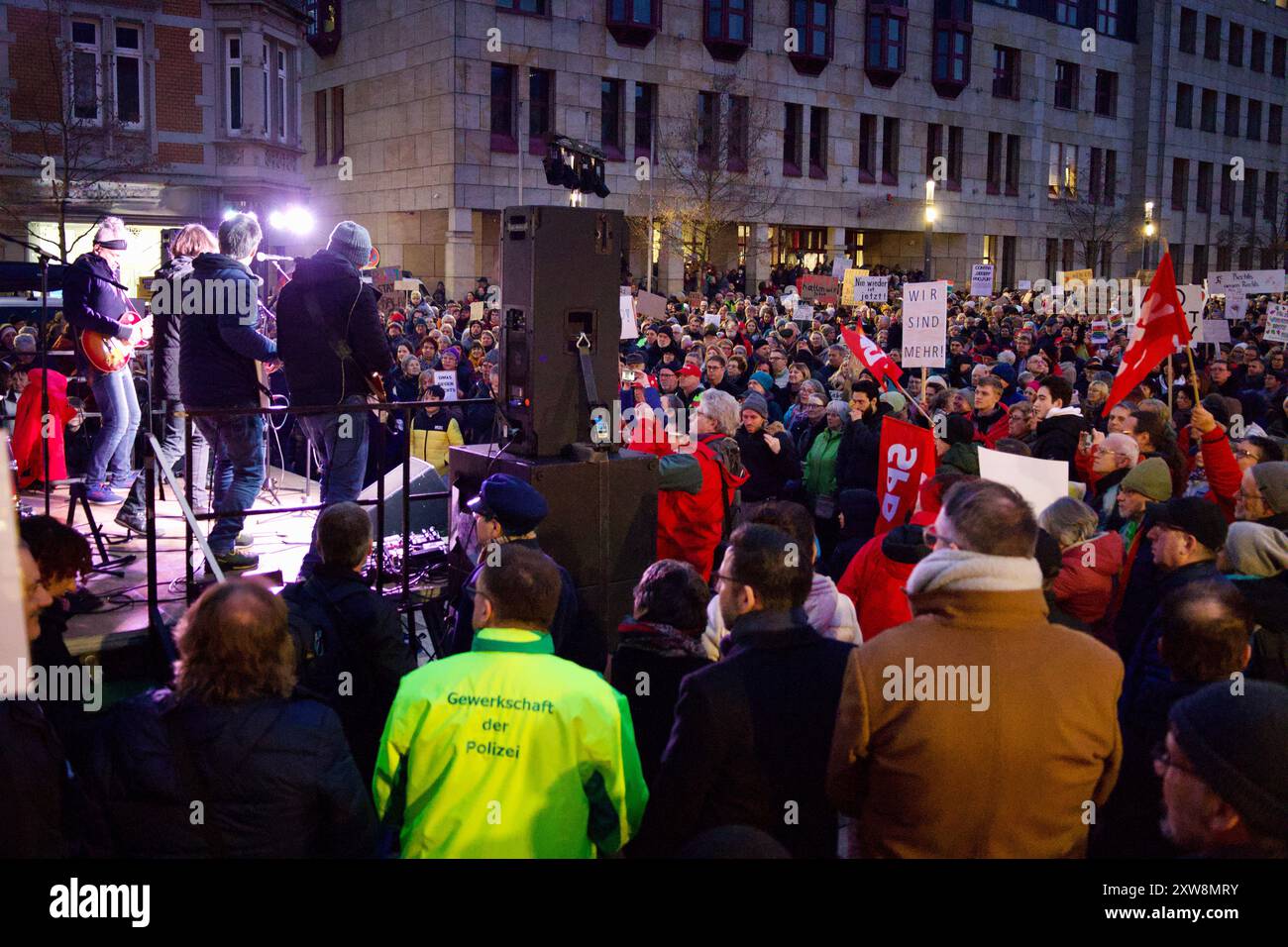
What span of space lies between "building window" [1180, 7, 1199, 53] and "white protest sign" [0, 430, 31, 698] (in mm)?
59832

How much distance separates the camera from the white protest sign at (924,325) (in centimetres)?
971

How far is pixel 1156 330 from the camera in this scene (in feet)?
29.9

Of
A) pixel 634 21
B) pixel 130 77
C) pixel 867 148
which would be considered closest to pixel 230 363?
pixel 130 77

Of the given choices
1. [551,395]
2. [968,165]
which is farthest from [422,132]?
[551,395]

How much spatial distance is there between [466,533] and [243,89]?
26156 mm

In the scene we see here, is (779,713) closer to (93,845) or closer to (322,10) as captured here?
(93,845)

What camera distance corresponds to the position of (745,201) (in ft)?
120

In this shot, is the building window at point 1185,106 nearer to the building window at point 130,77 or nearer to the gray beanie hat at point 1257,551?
the building window at point 130,77

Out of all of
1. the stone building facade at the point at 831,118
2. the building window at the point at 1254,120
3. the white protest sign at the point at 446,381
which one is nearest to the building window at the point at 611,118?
the stone building facade at the point at 831,118

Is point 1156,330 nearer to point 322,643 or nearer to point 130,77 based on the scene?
point 322,643

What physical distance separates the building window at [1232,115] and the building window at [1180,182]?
4.55m

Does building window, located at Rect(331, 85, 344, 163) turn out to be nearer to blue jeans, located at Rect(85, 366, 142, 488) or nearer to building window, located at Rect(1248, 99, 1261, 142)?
blue jeans, located at Rect(85, 366, 142, 488)

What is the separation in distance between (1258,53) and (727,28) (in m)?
36.0

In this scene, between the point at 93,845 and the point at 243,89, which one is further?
the point at 243,89
